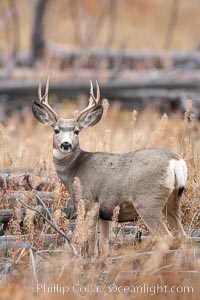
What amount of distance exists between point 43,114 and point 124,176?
1.19 meters

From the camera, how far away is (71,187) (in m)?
6.72

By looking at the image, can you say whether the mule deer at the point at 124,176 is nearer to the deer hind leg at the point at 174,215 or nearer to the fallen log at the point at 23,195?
the deer hind leg at the point at 174,215

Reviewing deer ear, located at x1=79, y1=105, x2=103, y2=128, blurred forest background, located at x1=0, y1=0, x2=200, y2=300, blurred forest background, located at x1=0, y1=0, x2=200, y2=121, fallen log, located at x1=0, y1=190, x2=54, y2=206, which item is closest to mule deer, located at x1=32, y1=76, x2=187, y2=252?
deer ear, located at x1=79, y1=105, x2=103, y2=128

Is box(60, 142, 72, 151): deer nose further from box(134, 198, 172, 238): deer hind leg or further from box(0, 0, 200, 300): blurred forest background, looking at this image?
box(134, 198, 172, 238): deer hind leg

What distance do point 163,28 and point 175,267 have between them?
2312cm

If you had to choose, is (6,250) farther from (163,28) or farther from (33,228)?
(163,28)

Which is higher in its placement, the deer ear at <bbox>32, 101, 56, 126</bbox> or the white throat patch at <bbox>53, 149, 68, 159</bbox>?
the deer ear at <bbox>32, 101, 56, 126</bbox>

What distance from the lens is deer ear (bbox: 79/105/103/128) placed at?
6957 mm

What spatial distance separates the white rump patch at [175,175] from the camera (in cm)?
598

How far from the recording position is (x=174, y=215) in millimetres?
6348

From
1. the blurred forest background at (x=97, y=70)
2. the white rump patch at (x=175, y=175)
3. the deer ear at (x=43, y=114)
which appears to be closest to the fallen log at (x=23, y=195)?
the deer ear at (x=43, y=114)

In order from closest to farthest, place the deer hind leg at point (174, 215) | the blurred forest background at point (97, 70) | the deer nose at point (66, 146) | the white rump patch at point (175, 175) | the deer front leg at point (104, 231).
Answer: the white rump patch at point (175, 175)
the deer hind leg at point (174, 215)
the deer front leg at point (104, 231)
the deer nose at point (66, 146)
the blurred forest background at point (97, 70)

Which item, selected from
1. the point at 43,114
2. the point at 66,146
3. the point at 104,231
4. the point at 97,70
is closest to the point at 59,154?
the point at 66,146

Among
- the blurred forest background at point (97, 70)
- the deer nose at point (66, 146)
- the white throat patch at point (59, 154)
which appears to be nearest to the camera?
the deer nose at point (66, 146)
